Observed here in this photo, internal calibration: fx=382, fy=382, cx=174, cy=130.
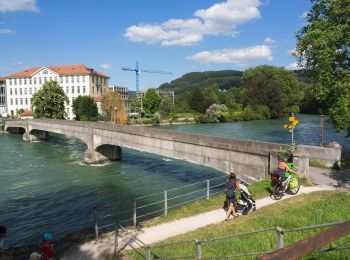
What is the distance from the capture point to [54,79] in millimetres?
111625

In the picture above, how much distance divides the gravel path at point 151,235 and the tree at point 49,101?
7281 cm

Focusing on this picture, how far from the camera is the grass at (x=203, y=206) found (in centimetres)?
1436

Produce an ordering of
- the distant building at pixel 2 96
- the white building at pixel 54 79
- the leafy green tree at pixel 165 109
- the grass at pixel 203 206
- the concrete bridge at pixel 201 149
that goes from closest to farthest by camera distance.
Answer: the grass at pixel 203 206
the concrete bridge at pixel 201 149
the leafy green tree at pixel 165 109
the white building at pixel 54 79
the distant building at pixel 2 96

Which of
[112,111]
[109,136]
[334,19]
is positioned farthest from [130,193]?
[112,111]

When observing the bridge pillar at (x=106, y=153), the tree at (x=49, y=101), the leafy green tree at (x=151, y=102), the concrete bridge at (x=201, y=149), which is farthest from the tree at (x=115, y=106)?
the bridge pillar at (x=106, y=153)

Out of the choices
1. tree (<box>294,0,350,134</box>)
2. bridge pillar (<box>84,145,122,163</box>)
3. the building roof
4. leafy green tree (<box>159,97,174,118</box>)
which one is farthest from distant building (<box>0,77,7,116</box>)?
tree (<box>294,0,350,134</box>)

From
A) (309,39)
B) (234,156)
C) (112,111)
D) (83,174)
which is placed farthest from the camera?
(112,111)

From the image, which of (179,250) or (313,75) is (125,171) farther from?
(179,250)

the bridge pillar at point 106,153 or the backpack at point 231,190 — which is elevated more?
the backpack at point 231,190

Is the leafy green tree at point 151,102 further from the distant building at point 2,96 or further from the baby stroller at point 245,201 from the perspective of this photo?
the baby stroller at point 245,201

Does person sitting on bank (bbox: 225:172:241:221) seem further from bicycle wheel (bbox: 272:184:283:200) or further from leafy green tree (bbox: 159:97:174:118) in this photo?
leafy green tree (bbox: 159:97:174:118)

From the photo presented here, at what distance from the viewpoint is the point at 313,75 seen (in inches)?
1172

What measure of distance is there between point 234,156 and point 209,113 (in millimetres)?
80334

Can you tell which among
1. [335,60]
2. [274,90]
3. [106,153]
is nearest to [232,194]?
[335,60]
